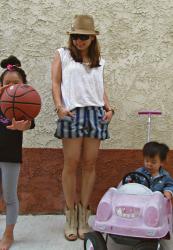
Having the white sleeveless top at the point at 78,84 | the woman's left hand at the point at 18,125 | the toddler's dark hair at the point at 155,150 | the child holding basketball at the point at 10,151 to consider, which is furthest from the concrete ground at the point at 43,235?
the white sleeveless top at the point at 78,84

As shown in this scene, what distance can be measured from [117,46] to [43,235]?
6.71ft

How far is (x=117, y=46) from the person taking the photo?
464cm

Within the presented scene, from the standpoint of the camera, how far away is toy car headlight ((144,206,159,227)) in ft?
10.7

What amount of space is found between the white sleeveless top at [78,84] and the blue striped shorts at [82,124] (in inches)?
2.6

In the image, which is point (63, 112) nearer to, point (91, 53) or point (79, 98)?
point (79, 98)

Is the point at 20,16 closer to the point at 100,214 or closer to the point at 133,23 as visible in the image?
the point at 133,23

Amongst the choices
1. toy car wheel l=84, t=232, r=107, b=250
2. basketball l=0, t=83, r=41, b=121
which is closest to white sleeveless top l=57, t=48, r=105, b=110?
basketball l=0, t=83, r=41, b=121

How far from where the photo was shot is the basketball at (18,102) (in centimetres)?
341

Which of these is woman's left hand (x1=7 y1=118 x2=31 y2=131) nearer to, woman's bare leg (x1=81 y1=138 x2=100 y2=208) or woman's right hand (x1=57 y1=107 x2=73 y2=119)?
woman's right hand (x1=57 y1=107 x2=73 y2=119)

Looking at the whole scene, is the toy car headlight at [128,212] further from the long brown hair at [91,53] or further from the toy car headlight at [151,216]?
the long brown hair at [91,53]

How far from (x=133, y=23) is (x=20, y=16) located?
118 cm

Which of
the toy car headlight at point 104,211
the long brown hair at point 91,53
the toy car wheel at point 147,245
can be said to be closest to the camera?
the toy car wheel at point 147,245

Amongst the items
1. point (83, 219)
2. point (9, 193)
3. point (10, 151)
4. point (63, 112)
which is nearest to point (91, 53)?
point (63, 112)

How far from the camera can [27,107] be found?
3.44 m
